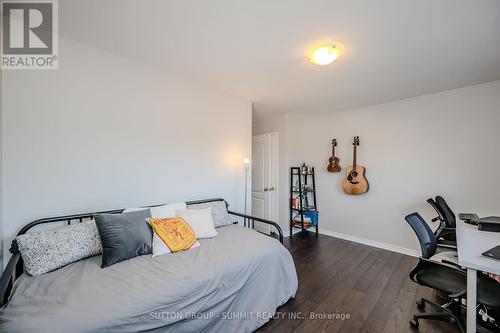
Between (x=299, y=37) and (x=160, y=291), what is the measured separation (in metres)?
2.18

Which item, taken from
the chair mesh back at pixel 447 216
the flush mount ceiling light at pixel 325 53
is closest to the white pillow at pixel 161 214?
the flush mount ceiling light at pixel 325 53

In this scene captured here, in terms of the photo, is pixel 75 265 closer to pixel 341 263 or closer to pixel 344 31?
pixel 344 31

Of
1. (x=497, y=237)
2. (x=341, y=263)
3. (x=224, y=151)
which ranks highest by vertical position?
(x=224, y=151)

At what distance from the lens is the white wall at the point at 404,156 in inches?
101

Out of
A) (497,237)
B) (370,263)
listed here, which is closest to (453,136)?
(497,237)

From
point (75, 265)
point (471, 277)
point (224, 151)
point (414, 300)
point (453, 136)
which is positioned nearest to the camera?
point (471, 277)

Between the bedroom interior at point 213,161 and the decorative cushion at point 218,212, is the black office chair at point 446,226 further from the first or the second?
the decorative cushion at point 218,212

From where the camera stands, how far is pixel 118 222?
5.41 feet

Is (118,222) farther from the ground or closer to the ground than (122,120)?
closer to the ground

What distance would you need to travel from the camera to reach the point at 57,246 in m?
1.46

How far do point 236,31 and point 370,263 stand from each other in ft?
10.7

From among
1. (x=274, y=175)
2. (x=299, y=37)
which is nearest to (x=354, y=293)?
(x=274, y=175)

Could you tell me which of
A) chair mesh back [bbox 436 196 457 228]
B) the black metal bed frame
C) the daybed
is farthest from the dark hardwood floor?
the black metal bed frame

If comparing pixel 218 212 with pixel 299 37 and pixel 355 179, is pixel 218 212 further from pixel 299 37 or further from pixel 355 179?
pixel 355 179
